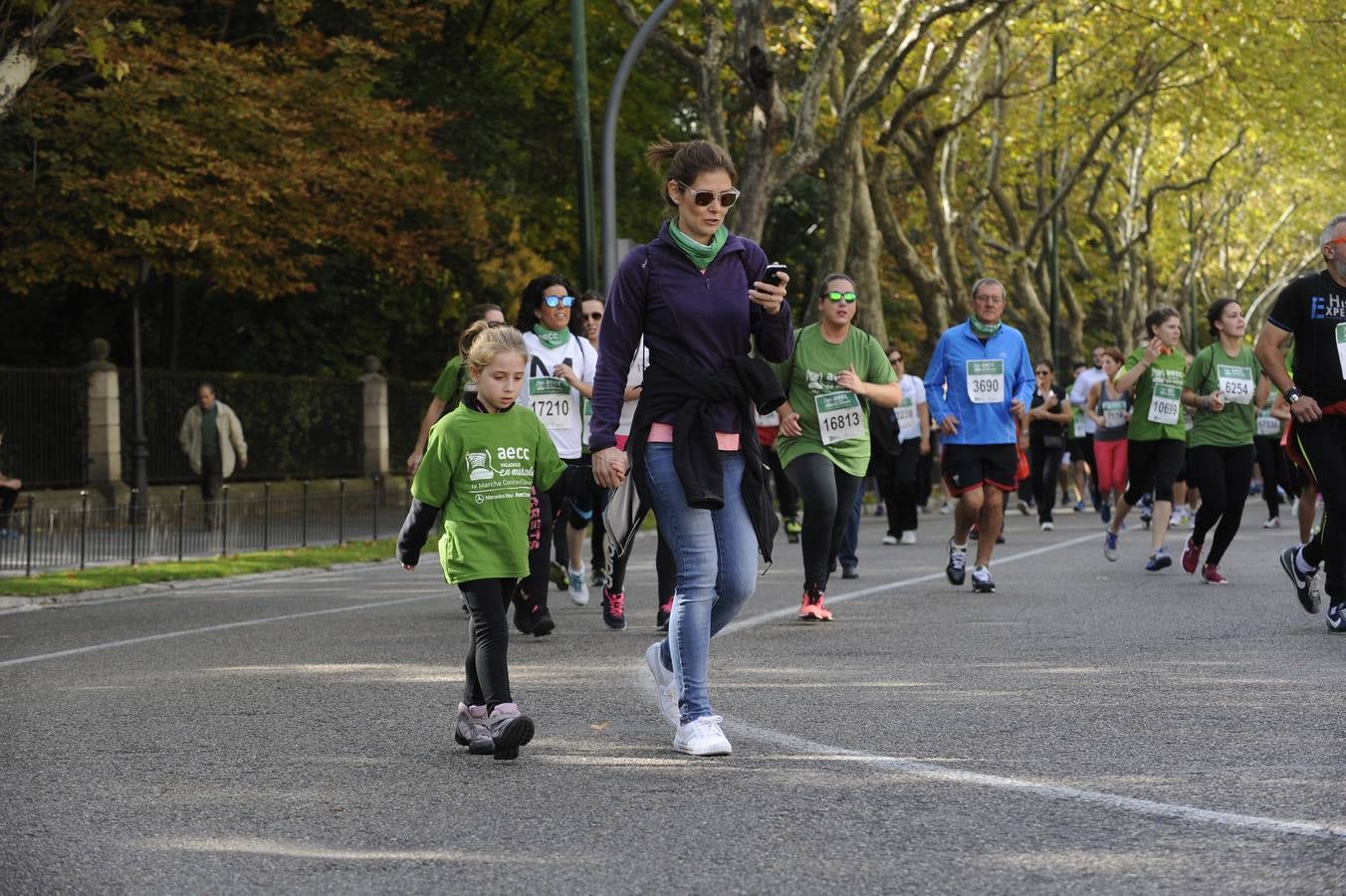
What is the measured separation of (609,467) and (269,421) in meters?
23.9

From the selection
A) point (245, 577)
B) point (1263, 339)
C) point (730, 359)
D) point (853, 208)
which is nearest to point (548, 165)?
point (853, 208)

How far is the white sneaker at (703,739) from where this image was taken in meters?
6.71

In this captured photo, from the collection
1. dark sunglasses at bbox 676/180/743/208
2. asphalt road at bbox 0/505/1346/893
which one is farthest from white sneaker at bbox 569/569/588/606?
dark sunglasses at bbox 676/180/743/208

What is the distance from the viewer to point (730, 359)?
682 cm

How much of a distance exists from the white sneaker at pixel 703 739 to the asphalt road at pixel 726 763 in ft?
0.33

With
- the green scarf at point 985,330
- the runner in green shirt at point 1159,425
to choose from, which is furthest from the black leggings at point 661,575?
the runner in green shirt at point 1159,425

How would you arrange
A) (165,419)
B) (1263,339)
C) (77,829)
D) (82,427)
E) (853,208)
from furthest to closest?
1. (853,208)
2. (165,419)
3. (82,427)
4. (1263,339)
5. (77,829)

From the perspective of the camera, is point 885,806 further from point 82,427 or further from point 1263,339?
point 82,427

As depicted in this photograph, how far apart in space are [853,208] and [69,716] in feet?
83.1

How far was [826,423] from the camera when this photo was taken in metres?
11.6

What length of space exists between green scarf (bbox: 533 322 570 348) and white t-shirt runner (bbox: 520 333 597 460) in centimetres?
2

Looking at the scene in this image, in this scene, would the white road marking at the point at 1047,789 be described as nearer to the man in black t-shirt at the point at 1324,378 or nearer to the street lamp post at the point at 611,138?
the man in black t-shirt at the point at 1324,378

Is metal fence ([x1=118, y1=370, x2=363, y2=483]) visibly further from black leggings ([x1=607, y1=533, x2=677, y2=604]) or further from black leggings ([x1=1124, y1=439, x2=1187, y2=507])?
black leggings ([x1=607, y1=533, x2=677, y2=604])

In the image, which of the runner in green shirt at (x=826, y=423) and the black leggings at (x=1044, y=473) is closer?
the runner in green shirt at (x=826, y=423)
